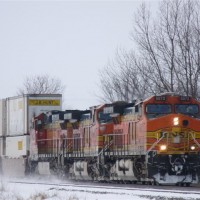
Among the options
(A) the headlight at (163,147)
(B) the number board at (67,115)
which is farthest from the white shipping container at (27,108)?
(A) the headlight at (163,147)

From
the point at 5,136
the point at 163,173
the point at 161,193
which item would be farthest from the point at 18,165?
the point at 161,193

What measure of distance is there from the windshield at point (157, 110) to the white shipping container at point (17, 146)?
13.0m

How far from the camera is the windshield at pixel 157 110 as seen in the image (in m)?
27.8

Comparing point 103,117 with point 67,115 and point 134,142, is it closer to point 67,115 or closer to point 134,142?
point 134,142

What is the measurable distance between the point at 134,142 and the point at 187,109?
2.46 metres

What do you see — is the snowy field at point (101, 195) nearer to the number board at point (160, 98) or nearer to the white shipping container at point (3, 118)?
the number board at point (160, 98)

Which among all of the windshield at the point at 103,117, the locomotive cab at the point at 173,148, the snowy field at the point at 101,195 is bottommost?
the snowy field at the point at 101,195

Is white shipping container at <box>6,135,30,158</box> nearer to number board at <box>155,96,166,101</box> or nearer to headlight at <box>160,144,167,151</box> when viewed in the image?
number board at <box>155,96,166,101</box>

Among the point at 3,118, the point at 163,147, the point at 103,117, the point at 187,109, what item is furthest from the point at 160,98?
the point at 3,118

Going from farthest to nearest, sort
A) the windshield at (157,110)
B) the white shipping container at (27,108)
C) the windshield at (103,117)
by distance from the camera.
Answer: the white shipping container at (27,108), the windshield at (103,117), the windshield at (157,110)

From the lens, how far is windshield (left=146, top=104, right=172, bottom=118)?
27837mm

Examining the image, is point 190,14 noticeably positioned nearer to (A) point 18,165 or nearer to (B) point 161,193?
(A) point 18,165

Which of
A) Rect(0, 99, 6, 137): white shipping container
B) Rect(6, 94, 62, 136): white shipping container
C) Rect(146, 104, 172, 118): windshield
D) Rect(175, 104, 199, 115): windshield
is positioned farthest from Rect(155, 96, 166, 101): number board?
Rect(0, 99, 6, 137): white shipping container

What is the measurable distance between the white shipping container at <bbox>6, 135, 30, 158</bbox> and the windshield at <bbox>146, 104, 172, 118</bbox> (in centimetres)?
1297
